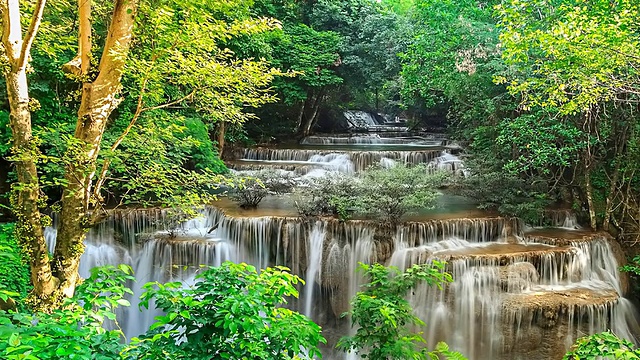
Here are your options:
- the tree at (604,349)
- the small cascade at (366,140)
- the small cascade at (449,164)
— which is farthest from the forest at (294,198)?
the small cascade at (366,140)

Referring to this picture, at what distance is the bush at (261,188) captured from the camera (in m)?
9.59

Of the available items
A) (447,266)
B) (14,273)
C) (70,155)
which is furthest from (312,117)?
(70,155)

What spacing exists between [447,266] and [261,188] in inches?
181

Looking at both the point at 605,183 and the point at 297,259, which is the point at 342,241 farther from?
the point at 605,183

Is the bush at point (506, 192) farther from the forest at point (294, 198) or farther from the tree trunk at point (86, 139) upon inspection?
the tree trunk at point (86, 139)

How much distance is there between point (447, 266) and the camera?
729cm

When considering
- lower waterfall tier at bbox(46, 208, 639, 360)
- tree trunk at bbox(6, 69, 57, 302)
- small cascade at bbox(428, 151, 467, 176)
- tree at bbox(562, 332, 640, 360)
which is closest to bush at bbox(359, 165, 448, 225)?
lower waterfall tier at bbox(46, 208, 639, 360)

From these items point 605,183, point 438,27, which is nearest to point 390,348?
point 605,183

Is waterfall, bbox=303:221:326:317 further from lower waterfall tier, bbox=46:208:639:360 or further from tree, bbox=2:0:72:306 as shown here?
tree, bbox=2:0:72:306

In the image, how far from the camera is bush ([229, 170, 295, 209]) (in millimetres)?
9586

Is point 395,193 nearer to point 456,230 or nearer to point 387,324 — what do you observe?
point 456,230

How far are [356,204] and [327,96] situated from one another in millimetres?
13402

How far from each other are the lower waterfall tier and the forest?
40 millimetres

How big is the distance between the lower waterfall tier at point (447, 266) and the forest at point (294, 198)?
40mm
